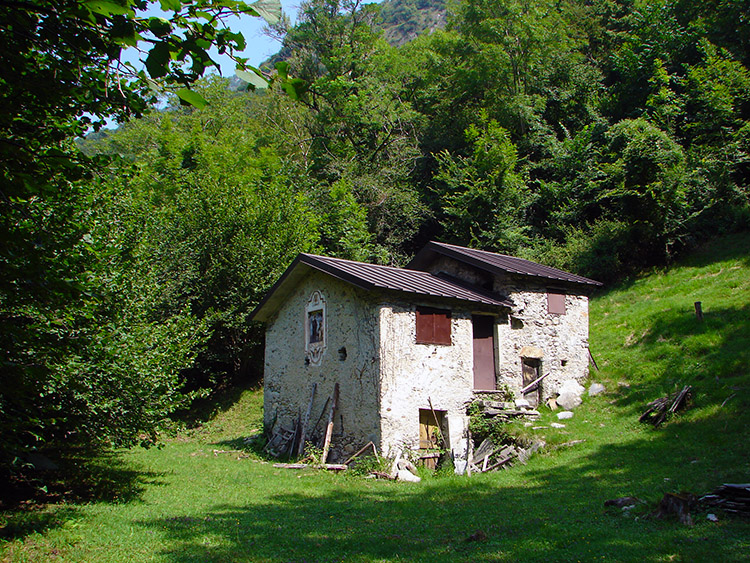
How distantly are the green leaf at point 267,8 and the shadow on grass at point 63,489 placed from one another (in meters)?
7.58

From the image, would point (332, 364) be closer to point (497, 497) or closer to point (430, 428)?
point (430, 428)

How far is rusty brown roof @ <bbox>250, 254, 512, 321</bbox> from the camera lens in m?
13.2

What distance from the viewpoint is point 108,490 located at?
10.4 metres

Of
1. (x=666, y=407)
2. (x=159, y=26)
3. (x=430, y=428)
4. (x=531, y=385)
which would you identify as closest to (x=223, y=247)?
(x=430, y=428)

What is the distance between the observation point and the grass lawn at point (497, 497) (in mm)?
6555

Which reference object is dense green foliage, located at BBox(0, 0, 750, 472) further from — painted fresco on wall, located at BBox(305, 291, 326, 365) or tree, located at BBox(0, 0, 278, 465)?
painted fresco on wall, located at BBox(305, 291, 326, 365)

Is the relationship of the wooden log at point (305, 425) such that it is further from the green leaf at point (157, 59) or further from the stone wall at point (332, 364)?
the green leaf at point (157, 59)

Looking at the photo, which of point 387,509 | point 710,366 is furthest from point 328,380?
point 710,366

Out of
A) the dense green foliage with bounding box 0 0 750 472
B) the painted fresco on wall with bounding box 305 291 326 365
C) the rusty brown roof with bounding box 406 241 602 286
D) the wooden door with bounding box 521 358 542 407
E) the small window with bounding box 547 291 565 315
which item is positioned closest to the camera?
the painted fresco on wall with bounding box 305 291 326 365

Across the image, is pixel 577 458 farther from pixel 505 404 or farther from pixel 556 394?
pixel 556 394

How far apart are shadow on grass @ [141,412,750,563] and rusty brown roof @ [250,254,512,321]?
4442 mm

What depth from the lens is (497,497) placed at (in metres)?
9.68

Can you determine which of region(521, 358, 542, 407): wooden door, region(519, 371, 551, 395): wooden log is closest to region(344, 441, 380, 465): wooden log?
region(519, 371, 551, 395): wooden log

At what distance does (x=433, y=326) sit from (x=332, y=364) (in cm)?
289
